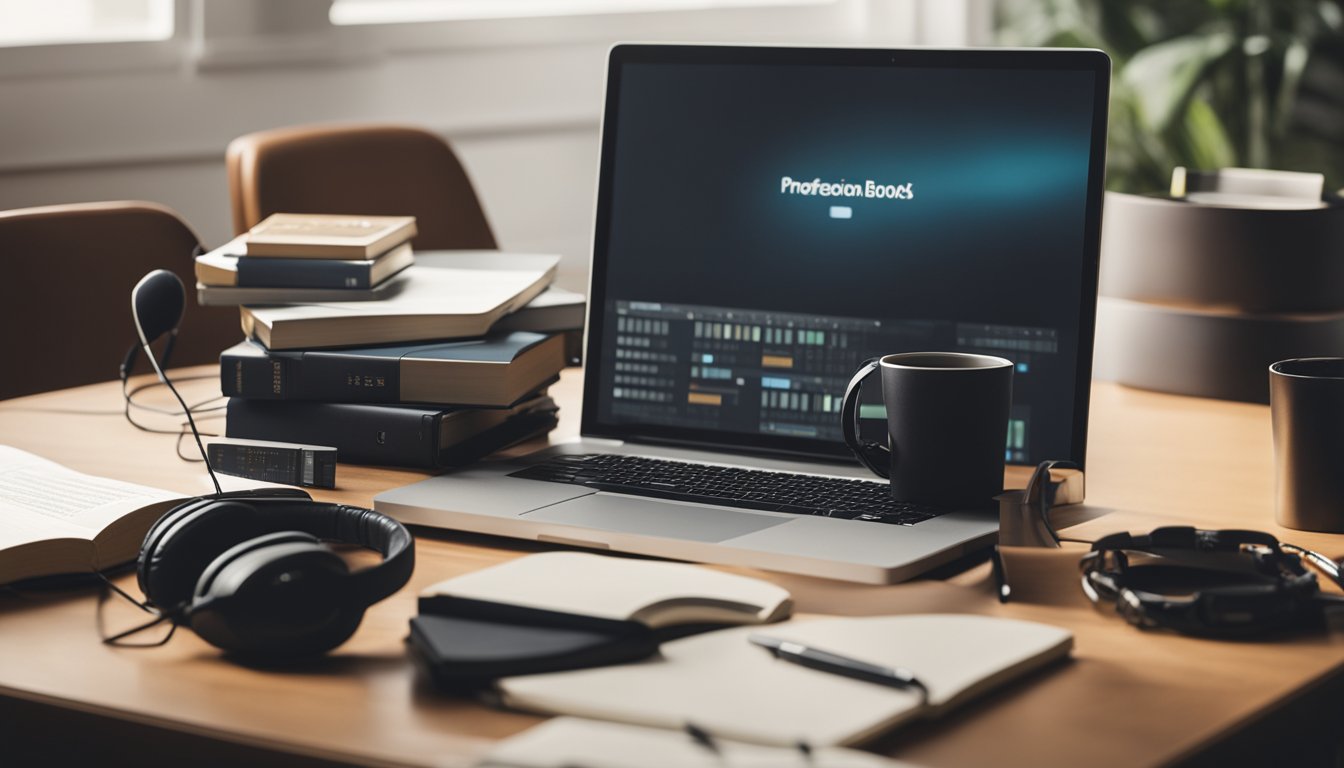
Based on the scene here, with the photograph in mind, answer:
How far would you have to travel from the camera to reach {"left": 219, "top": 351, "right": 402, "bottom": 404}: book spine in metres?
1.28

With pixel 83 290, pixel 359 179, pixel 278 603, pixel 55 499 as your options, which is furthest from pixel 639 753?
pixel 359 179

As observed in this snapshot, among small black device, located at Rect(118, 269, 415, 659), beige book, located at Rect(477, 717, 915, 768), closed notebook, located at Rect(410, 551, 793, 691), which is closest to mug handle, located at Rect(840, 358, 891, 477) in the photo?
closed notebook, located at Rect(410, 551, 793, 691)

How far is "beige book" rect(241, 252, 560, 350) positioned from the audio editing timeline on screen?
0.38 feet

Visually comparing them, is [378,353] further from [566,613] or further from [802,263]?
[566,613]

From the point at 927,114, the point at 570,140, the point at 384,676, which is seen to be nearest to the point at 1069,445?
the point at 927,114

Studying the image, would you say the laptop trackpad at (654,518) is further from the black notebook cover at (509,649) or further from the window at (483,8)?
the window at (483,8)

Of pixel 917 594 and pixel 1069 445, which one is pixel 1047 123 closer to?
pixel 1069 445

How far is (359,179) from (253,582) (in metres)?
1.56

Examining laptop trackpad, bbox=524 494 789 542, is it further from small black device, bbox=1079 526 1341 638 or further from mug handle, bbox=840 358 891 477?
small black device, bbox=1079 526 1341 638

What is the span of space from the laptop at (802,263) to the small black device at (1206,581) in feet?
0.52

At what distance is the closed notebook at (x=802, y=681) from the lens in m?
0.69

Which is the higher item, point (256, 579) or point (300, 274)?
point (300, 274)

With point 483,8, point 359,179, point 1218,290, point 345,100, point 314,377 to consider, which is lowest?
point 314,377

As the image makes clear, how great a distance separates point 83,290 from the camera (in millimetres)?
1879
